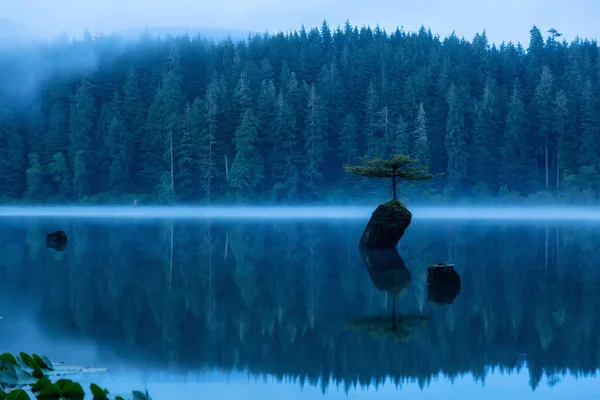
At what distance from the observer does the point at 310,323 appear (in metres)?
13.1

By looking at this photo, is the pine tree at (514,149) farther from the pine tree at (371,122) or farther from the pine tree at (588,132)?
the pine tree at (371,122)

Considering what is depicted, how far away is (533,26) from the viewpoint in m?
133

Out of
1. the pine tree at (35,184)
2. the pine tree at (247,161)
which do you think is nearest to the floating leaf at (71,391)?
the pine tree at (247,161)

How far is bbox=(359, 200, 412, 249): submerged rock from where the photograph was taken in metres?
27.3

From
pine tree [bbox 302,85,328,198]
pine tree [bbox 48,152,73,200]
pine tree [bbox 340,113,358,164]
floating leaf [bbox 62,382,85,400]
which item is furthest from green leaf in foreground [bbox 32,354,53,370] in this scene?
pine tree [bbox 48,152,73,200]

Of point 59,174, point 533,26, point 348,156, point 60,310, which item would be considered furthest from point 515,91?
point 60,310

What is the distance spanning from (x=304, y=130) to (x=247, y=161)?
9904mm

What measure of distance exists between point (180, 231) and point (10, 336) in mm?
28011

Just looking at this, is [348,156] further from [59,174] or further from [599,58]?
[599,58]

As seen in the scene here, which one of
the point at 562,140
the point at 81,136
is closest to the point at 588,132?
the point at 562,140

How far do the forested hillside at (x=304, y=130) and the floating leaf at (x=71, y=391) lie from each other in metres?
76.4

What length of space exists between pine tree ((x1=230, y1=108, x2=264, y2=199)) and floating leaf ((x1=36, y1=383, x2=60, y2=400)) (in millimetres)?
80976

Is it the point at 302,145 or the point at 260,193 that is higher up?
the point at 302,145

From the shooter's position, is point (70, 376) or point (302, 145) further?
point (302, 145)
